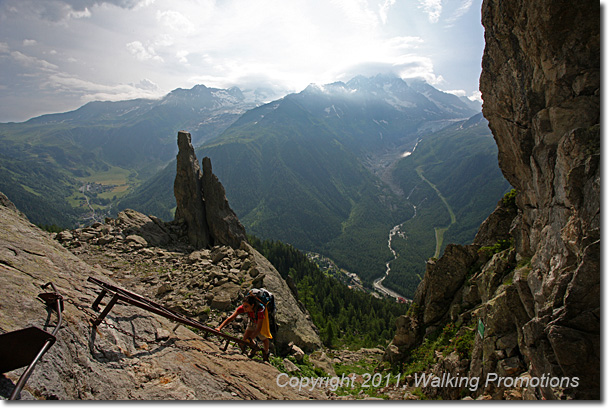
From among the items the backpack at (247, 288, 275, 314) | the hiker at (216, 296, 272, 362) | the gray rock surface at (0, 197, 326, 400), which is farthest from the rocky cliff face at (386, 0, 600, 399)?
the backpack at (247, 288, 275, 314)

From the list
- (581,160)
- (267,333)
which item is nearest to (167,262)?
(267,333)

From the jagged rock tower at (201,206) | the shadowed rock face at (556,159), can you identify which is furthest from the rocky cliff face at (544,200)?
the jagged rock tower at (201,206)

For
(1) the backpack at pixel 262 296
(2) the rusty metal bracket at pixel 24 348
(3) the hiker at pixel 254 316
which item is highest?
(2) the rusty metal bracket at pixel 24 348

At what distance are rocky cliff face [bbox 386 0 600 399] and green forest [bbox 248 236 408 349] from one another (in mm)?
24649

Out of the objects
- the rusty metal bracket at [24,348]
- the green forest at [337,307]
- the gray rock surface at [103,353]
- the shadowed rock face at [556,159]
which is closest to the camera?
the rusty metal bracket at [24,348]

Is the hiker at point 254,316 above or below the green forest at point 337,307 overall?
above

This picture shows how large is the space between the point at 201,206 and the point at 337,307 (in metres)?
51.9

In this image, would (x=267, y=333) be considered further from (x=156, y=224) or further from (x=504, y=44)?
(x=156, y=224)

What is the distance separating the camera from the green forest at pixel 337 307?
48.5 m

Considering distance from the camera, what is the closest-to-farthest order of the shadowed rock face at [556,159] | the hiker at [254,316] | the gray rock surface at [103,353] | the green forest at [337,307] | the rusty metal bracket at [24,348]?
the rusty metal bracket at [24,348], the gray rock surface at [103,353], the shadowed rock face at [556,159], the hiker at [254,316], the green forest at [337,307]

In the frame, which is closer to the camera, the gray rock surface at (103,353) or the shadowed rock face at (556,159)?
the gray rock surface at (103,353)

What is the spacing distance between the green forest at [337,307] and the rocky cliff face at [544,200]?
24.6m

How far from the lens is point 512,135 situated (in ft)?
49.1

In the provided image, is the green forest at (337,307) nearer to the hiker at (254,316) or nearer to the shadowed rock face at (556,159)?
the hiker at (254,316)
